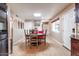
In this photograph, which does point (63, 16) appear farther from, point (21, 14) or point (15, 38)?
point (15, 38)

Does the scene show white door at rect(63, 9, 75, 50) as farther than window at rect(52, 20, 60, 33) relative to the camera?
No

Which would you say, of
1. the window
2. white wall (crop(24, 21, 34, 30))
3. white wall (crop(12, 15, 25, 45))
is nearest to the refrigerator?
white wall (crop(12, 15, 25, 45))

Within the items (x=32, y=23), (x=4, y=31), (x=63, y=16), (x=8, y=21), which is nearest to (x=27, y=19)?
(x=32, y=23)

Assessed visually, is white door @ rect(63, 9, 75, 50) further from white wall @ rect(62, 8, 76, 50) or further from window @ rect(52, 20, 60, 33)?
window @ rect(52, 20, 60, 33)

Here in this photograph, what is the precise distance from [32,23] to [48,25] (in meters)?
0.49

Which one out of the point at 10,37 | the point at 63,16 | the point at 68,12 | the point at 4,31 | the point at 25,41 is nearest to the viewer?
the point at 4,31

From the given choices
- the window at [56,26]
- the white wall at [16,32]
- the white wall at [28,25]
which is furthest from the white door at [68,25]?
the white wall at [16,32]

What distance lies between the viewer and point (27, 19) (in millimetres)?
2799

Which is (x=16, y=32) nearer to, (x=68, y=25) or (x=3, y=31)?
(x=3, y=31)

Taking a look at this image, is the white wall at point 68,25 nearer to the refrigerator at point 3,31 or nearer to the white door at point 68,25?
the white door at point 68,25

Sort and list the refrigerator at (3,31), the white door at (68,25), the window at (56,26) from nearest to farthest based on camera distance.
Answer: the refrigerator at (3,31) → the white door at (68,25) → the window at (56,26)

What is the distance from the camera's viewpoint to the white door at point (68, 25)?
Result: 260cm

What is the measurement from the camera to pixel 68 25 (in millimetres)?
2768

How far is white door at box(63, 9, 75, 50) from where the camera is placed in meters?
2.60
